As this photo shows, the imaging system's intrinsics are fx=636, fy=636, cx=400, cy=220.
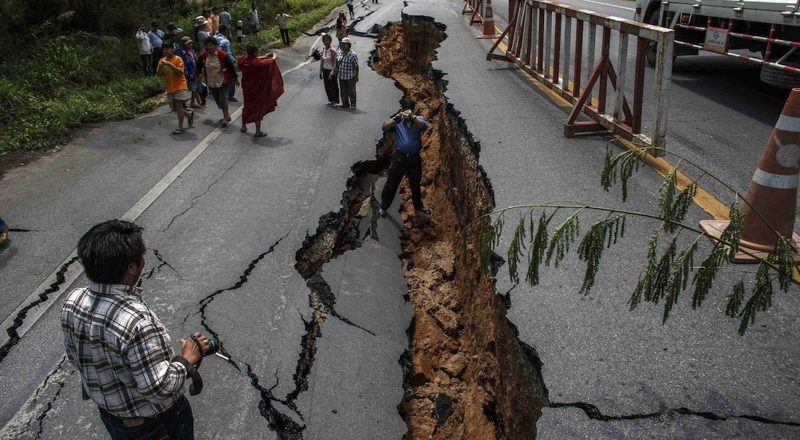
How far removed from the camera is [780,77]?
866cm

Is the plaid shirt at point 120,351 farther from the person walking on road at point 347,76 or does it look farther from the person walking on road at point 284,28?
the person walking on road at point 284,28

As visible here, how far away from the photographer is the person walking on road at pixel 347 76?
11.2m

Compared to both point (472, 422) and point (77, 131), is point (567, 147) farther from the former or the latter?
point (77, 131)

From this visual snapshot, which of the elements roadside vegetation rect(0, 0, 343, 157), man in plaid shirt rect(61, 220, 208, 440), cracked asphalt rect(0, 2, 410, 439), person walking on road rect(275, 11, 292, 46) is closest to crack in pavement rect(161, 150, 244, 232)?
cracked asphalt rect(0, 2, 410, 439)

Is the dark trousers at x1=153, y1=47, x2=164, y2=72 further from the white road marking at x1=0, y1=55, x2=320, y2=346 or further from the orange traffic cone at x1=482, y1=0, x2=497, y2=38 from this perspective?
the orange traffic cone at x1=482, y1=0, x2=497, y2=38

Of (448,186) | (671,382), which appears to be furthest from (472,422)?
(448,186)

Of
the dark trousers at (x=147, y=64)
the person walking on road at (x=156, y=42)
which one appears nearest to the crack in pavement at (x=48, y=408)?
the dark trousers at (x=147, y=64)

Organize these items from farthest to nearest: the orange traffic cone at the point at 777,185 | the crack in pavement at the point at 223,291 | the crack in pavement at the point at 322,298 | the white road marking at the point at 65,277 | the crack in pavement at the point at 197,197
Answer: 1. the crack in pavement at the point at 197,197
2. the crack in pavement at the point at 322,298
3. the white road marking at the point at 65,277
4. the crack in pavement at the point at 223,291
5. the orange traffic cone at the point at 777,185

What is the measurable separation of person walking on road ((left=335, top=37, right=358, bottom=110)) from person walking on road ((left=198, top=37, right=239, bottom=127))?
1870 mm

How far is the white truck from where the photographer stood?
26.6ft

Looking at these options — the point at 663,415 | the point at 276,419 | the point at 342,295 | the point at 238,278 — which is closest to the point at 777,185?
the point at 663,415

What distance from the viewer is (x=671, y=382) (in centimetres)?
340

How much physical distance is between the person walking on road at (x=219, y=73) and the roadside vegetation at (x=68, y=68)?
1.98 meters

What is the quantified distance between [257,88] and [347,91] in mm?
1980
